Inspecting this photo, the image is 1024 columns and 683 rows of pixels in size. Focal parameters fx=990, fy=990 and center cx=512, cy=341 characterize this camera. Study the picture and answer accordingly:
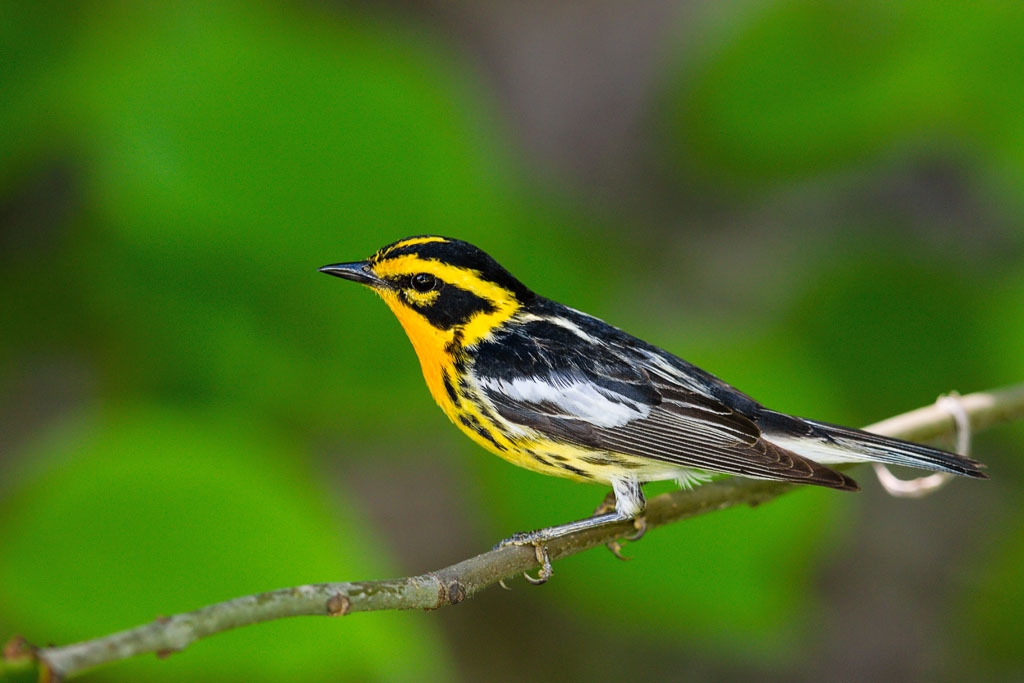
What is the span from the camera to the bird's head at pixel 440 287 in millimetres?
1612

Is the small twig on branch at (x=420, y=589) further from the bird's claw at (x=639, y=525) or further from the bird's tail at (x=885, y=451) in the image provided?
the bird's tail at (x=885, y=451)

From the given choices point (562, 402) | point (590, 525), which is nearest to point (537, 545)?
point (590, 525)

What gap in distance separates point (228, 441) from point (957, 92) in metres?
2.25

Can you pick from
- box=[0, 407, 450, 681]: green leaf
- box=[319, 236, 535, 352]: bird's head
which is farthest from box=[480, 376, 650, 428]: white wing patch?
box=[0, 407, 450, 681]: green leaf

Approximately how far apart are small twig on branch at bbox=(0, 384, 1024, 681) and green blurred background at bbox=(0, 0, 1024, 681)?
0.41 m

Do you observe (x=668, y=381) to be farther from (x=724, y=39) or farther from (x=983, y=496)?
(x=983, y=496)

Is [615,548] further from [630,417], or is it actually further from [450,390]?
[450,390]

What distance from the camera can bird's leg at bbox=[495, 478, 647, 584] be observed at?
5.33ft

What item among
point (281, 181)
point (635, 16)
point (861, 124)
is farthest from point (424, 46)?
point (635, 16)

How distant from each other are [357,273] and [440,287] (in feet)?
0.51

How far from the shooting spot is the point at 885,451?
176 cm

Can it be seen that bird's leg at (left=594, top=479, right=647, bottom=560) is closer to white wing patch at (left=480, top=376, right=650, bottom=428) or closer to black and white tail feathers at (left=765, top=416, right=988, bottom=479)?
white wing patch at (left=480, top=376, right=650, bottom=428)

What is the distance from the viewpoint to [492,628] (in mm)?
3840

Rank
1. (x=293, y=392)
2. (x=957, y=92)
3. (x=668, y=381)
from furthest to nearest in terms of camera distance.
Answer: (x=957, y=92) < (x=293, y=392) < (x=668, y=381)
